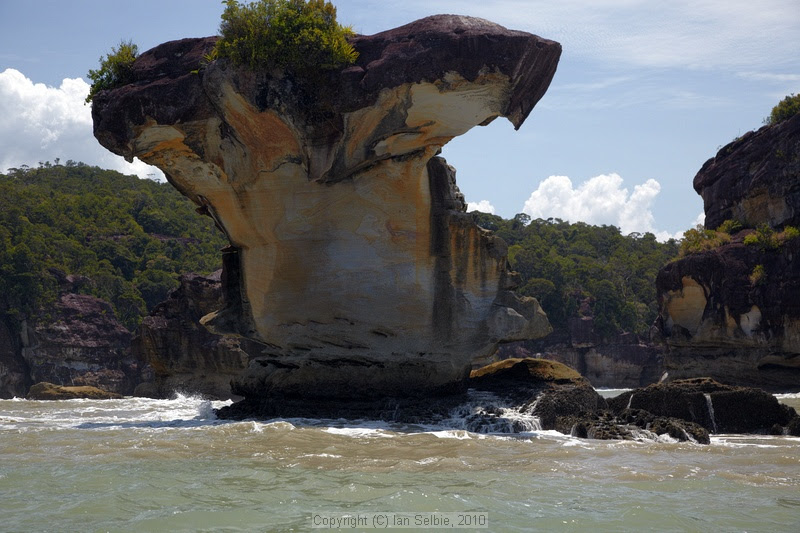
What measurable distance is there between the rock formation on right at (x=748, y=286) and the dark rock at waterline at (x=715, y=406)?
14.2 meters

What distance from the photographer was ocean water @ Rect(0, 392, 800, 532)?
784 cm

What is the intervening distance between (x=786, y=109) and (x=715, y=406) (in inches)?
834

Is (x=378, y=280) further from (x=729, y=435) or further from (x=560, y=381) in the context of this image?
(x=729, y=435)

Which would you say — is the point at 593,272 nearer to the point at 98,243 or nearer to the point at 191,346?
the point at 98,243

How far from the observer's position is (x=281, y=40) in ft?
51.6

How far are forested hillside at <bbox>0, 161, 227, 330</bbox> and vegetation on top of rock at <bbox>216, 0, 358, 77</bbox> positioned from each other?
90.9ft

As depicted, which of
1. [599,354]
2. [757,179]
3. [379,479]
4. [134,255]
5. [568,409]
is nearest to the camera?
[379,479]

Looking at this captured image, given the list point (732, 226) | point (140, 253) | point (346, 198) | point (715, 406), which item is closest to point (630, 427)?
point (715, 406)

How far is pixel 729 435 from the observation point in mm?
14586

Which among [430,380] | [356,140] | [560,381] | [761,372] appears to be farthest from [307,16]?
[761,372]

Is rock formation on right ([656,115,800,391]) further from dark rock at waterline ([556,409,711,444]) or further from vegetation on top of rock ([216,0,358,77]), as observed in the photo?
vegetation on top of rock ([216,0,358,77])

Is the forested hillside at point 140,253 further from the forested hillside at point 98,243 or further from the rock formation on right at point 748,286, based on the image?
the rock formation on right at point 748,286

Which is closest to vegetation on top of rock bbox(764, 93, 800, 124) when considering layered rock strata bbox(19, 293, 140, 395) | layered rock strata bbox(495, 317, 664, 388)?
layered rock strata bbox(495, 317, 664, 388)

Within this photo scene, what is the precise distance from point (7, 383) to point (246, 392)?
24.6 meters
